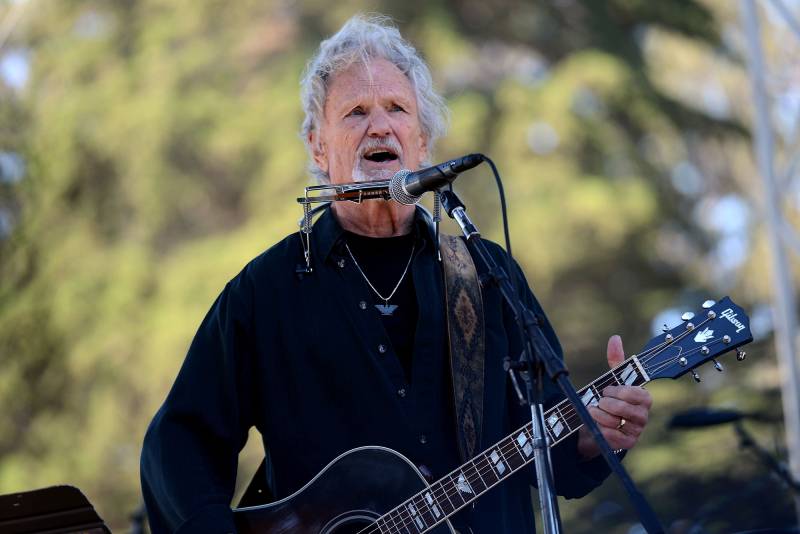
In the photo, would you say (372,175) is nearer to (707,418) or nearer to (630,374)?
(630,374)

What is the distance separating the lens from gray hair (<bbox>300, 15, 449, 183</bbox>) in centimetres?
352

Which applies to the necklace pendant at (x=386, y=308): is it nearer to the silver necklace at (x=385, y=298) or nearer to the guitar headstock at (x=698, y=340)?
the silver necklace at (x=385, y=298)

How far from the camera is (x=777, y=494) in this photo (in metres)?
6.67

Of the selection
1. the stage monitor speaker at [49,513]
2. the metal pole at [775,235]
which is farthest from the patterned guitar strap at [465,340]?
the metal pole at [775,235]

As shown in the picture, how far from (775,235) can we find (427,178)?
3.71m

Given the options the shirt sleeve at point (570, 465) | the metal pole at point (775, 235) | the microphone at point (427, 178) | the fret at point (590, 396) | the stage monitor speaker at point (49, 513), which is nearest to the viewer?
the microphone at point (427, 178)

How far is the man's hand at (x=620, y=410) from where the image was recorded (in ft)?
9.32

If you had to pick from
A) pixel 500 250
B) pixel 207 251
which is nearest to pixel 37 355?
pixel 207 251

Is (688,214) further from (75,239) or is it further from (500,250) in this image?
(500,250)

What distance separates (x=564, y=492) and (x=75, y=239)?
33.3 feet

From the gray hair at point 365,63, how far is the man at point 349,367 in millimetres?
57

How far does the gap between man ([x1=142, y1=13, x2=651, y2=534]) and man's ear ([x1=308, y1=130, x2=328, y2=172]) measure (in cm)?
12

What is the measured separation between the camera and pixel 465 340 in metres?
3.25

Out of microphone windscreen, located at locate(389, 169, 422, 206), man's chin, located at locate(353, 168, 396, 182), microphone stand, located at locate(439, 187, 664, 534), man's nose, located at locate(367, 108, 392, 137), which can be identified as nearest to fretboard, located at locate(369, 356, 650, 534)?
microphone stand, located at locate(439, 187, 664, 534)
